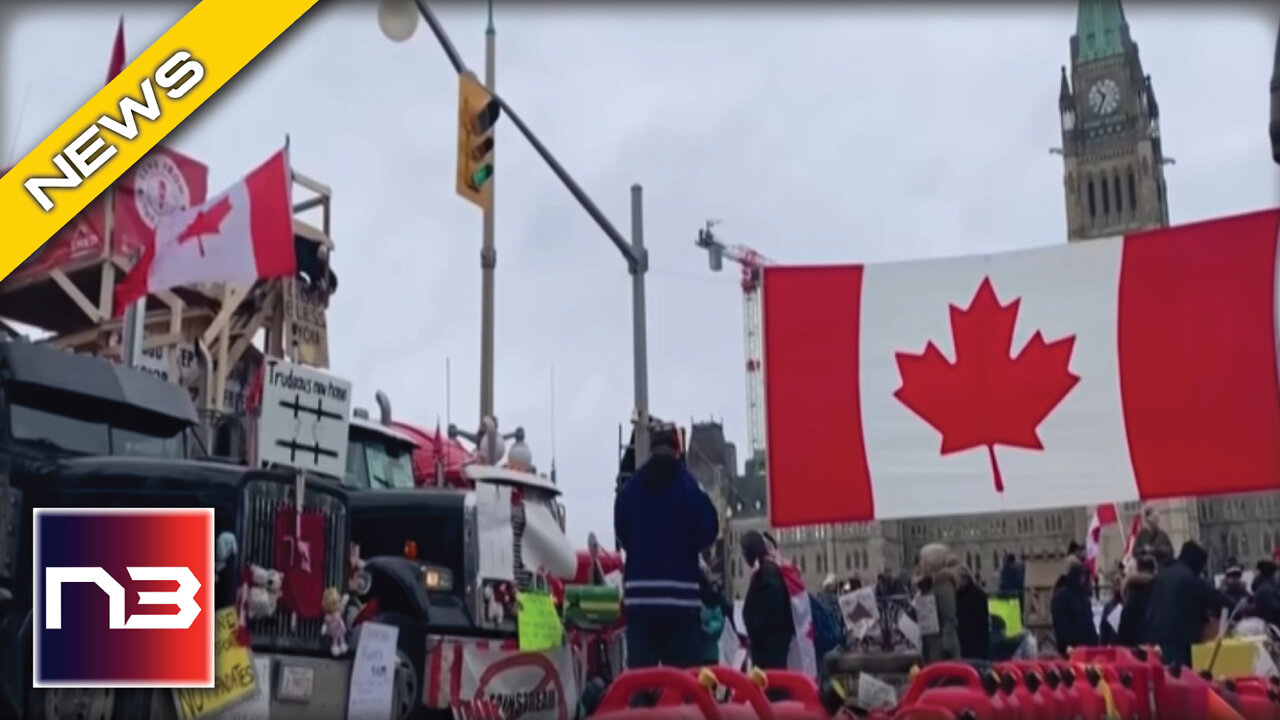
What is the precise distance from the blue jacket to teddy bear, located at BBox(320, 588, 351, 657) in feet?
5.56

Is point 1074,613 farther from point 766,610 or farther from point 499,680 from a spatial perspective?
point 499,680

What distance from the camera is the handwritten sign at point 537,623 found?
11172 mm

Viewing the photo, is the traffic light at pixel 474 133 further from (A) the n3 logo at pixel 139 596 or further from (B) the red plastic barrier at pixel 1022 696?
(B) the red plastic barrier at pixel 1022 696

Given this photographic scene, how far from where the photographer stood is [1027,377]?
416 inches

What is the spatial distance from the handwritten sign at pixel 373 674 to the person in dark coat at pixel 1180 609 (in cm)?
501

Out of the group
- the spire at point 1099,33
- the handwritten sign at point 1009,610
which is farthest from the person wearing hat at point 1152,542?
the spire at point 1099,33

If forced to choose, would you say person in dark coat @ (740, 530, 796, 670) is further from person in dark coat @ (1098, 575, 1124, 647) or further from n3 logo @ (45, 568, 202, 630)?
person in dark coat @ (1098, 575, 1124, 647)

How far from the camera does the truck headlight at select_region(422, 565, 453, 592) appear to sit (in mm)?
10773

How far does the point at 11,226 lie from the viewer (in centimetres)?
770

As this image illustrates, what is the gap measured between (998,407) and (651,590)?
279cm

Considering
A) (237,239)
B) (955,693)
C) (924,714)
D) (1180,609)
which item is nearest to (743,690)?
(924,714)

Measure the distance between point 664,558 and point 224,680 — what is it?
2535mm

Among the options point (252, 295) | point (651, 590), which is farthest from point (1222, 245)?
point (252, 295)

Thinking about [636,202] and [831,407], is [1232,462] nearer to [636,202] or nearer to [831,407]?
[831,407]
